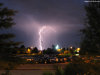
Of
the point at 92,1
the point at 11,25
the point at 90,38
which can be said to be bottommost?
the point at 90,38

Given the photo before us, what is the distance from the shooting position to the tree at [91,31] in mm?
6082

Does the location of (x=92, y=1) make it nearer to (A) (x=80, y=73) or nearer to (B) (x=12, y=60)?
(A) (x=80, y=73)

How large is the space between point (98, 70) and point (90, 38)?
4.16 ft

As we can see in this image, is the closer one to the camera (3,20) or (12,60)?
(12,60)

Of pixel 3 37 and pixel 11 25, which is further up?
pixel 11 25

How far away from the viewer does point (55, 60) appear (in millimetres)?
24953

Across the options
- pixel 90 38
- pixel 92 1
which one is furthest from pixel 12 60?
pixel 92 1

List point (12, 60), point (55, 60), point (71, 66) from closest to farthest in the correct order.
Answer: point (12, 60), point (71, 66), point (55, 60)

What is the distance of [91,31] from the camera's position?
6324 millimetres

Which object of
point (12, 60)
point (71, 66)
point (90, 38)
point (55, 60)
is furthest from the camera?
point (55, 60)

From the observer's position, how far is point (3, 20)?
21.1 feet

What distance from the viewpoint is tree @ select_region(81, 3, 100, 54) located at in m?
6.08

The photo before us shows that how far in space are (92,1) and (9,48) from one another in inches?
148

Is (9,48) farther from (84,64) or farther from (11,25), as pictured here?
(84,64)
